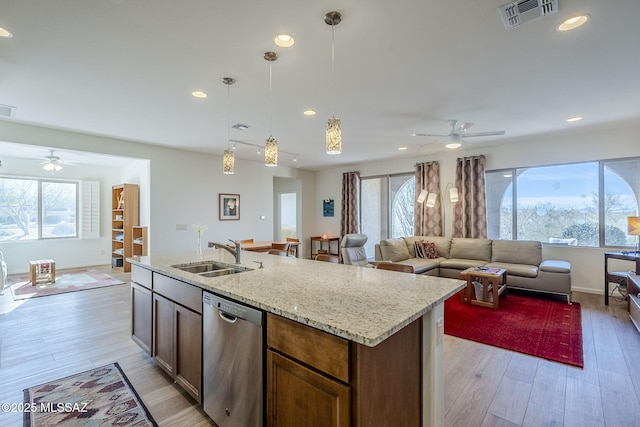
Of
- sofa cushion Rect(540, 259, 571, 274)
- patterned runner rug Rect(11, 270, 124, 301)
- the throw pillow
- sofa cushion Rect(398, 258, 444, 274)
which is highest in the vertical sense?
the throw pillow

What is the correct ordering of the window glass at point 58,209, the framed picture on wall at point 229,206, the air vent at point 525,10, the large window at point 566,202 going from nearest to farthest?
1. the air vent at point 525,10
2. the large window at point 566,202
3. the framed picture on wall at point 229,206
4. the window glass at point 58,209

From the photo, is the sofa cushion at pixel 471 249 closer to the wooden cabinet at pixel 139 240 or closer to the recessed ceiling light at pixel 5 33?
the wooden cabinet at pixel 139 240

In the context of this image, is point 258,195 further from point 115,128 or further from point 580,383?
point 580,383

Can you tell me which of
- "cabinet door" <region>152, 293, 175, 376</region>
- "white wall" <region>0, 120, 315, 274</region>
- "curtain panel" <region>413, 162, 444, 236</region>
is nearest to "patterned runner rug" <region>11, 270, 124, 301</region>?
"white wall" <region>0, 120, 315, 274</region>

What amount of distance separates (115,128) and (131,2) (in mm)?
3385

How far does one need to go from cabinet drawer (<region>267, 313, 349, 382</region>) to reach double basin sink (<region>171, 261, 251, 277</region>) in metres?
1.07

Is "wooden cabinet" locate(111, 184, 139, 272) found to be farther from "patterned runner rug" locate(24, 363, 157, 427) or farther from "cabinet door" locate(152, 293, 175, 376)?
"cabinet door" locate(152, 293, 175, 376)

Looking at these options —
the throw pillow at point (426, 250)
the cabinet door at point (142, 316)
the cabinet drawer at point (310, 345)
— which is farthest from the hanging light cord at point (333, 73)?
the throw pillow at point (426, 250)

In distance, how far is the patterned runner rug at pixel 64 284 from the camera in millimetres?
5051

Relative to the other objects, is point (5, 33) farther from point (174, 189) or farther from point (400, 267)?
point (174, 189)

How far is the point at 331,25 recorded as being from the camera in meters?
2.13

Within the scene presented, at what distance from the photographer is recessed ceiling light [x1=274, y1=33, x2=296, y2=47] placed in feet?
7.42

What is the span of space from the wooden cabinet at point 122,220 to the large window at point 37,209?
3.61ft

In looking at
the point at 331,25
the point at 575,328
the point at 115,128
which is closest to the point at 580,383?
the point at 575,328
